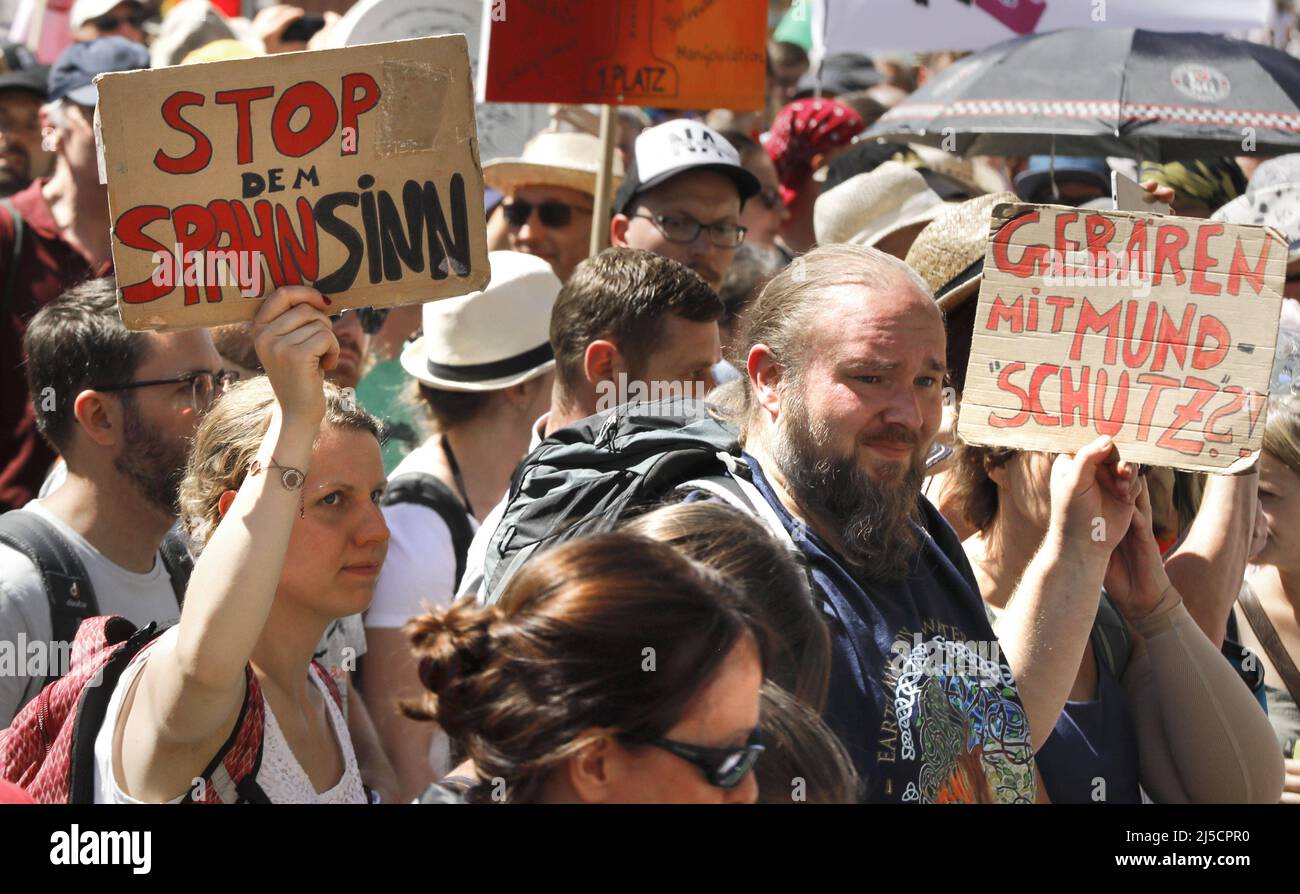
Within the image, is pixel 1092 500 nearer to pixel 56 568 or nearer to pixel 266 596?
pixel 266 596

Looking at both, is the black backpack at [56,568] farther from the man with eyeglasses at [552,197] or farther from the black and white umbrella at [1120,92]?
the black and white umbrella at [1120,92]

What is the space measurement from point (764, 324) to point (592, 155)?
3264 mm

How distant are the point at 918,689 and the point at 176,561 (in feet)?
6.09

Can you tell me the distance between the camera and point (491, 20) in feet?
15.0

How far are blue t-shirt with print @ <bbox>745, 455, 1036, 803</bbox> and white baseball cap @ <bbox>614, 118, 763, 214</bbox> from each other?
2466mm

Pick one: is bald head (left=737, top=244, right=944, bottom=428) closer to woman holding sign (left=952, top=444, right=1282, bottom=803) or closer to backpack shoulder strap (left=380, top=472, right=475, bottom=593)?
woman holding sign (left=952, top=444, right=1282, bottom=803)

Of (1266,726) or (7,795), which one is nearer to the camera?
(7,795)

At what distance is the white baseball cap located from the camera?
513 centimetres

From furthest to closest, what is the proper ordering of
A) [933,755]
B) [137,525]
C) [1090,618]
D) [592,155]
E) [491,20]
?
[592,155]
[491,20]
[137,525]
[1090,618]
[933,755]

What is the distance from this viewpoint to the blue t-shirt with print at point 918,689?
2.53 metres

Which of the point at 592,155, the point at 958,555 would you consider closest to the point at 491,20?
the point at 592,155

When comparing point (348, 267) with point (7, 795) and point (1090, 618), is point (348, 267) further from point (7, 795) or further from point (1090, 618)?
point (1090, 618)

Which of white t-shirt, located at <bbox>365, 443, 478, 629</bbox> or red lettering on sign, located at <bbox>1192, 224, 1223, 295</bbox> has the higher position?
red lettering on sign, located at <bbox>1192, 224, 1223, 295</bbox>

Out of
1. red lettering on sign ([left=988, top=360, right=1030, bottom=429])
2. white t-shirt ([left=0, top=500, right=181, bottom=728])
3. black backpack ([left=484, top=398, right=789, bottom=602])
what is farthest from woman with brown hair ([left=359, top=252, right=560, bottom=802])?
red lettering on sign ([left=988, top=360, right=1030, bottom=429])
